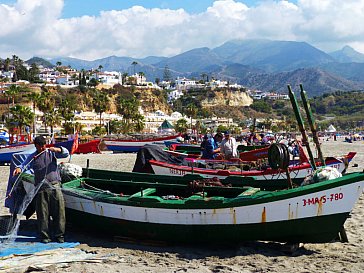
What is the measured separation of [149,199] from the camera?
26.3ft

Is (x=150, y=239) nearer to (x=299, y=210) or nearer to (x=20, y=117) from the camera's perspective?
(x=299, y=210)

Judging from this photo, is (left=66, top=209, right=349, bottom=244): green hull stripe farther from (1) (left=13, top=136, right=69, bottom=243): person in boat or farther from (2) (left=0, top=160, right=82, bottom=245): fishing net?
(2) (left=0, top=160, right=82, bottom=245): fishing net

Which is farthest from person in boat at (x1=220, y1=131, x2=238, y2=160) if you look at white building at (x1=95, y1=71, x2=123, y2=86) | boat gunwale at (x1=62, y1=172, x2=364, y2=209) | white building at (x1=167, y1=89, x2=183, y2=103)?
white building at (x1=167, y1=89, x2=183, y2=103)

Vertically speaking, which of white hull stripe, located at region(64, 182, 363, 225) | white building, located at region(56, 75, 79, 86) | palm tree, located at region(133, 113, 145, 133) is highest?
white building, located at region(56, 75, 79, 86)

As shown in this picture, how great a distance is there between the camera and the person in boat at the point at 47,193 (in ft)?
27.3

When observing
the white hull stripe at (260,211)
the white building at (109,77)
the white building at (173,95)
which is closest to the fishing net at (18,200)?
the white hull stripe at (260,211)

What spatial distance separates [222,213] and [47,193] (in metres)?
3.51

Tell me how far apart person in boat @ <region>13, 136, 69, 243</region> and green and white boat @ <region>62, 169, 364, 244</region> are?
1.72ft

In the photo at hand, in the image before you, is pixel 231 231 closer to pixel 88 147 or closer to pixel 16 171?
pixel 16 171

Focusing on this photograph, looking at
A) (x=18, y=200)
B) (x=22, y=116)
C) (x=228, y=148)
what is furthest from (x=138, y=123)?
(x=18, y=200)

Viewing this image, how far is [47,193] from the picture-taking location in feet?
27.5

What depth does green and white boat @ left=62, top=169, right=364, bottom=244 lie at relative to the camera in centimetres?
715

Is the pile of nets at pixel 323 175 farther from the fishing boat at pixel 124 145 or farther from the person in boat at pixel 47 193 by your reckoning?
the fishing boat at pixel 124 145

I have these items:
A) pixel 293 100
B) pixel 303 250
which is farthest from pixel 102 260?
pixel 293 100
